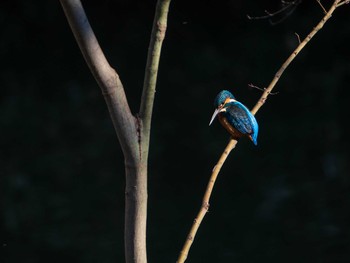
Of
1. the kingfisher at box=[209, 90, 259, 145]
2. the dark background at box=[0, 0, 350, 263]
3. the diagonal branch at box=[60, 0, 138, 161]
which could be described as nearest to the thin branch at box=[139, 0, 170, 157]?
the diagonal branch at box=[60, 0, 138, 161]

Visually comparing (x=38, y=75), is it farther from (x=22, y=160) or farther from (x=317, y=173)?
(x=317, y=173)

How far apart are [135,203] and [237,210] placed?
2348 mm

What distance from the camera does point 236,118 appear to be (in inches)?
79.0

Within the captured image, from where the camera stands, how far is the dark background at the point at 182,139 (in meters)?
3.53

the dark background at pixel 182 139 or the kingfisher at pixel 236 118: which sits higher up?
the kingfisher at pixel 236 118

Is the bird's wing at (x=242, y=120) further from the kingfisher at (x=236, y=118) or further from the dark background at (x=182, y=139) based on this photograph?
the dark background at (x=182, y=139)

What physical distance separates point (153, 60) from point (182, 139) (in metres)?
2.67

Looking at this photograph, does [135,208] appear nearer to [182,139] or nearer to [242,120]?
[242,120]

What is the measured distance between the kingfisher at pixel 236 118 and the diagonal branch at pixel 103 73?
0.70 metres

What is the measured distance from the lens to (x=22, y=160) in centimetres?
388

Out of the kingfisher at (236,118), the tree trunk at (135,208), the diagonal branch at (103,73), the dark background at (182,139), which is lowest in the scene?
the dark background at (182,139)

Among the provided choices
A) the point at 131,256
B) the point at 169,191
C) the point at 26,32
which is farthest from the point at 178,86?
the point at 131,256

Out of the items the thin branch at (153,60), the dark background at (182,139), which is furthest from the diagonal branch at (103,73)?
the dark background at (182,139)

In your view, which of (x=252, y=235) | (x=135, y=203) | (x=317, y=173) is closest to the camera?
(x=135, y=203)
